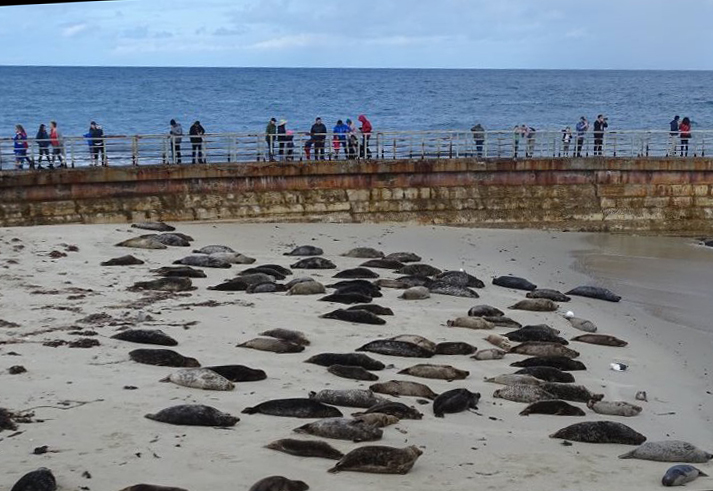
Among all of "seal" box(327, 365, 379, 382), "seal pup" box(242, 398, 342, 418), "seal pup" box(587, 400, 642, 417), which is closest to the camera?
"seal pup" box(242, 398, 342, 418)

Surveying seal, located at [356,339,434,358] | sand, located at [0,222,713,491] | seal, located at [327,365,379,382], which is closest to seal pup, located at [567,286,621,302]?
sand, located at [0,222,713,491]

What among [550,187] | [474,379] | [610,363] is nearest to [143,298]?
[474,379]

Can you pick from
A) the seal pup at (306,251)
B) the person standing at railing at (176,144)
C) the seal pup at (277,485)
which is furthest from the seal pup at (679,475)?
the person standing at railing at (176,144)

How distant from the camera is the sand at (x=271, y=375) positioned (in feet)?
38.2

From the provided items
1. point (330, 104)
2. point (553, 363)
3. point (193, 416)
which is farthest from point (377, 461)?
point (330, 104)

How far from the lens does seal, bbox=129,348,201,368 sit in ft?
51.0

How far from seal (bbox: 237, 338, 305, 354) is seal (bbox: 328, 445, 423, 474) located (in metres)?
5.56

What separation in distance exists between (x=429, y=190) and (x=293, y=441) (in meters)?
22.8

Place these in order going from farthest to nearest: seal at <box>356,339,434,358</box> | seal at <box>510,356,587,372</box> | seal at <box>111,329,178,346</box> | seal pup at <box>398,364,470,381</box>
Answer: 1. seal at <box>356,339,434,358</box>
2. seal at <box>510,356,587,372</box>
3. seal at <box>111,329,178,346</box>
4. seal pup at <box>398,364,470,381</box>

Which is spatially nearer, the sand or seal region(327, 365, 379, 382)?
the sand

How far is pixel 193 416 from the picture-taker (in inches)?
506

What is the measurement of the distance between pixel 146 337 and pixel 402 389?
425 cm

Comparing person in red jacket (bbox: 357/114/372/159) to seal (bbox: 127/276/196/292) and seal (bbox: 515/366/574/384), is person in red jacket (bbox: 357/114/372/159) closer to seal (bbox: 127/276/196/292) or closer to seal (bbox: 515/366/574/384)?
seal (bbox: 127/276/196/292)

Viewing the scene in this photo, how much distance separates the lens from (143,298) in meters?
20.9
